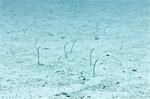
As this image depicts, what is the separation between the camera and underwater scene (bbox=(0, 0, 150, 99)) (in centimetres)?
604

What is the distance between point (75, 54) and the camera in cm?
808

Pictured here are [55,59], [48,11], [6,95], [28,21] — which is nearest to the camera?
[6,95]

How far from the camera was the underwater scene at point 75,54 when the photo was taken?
6.04m

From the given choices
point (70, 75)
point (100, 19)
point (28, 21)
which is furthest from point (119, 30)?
point (70, 75)

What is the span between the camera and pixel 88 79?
21.2 ft

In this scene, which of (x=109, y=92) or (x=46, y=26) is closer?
(x=109, y=92)

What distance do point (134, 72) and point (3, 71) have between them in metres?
2.59

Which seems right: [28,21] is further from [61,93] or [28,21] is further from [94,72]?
[61,93]

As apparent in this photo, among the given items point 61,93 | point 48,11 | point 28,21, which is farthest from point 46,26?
point 61,93

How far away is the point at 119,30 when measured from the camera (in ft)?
34.7

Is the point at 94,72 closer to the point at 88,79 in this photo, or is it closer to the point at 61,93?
the point at 88,79

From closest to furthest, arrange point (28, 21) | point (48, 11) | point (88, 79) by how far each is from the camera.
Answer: point (88, 79) < point (28, 21) < point (48, 11)

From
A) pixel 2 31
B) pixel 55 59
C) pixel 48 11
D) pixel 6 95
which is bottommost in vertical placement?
pixel 6 95

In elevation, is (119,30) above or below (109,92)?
above
